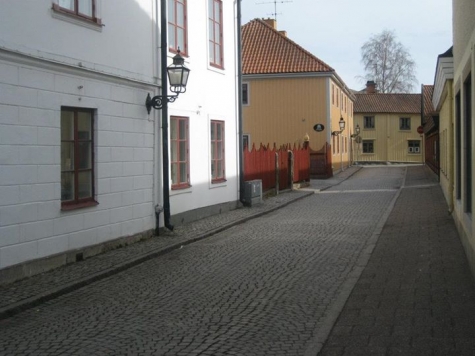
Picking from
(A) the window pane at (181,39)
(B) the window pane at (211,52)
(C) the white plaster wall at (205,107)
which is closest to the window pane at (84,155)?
(C) the white plaster wall at (205,107)

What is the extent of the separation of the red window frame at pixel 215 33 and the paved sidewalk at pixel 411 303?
6204mm

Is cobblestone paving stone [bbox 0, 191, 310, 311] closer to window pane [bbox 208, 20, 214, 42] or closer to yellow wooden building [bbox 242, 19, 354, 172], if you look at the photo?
window pane [bbox 208, 20, 214, 42]

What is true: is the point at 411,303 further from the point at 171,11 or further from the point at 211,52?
the point at 211,52

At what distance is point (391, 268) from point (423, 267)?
0.44 m

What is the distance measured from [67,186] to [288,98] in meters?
28.4

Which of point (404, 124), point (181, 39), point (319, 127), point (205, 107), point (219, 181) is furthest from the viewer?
point (404, 124)

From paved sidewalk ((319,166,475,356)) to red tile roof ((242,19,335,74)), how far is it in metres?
25.2

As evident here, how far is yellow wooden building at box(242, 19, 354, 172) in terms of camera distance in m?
37.5

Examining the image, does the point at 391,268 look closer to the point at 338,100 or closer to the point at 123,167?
the point at 123,167

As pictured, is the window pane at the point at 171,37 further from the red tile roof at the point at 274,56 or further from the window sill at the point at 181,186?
the red tile roof at the point at 274,56

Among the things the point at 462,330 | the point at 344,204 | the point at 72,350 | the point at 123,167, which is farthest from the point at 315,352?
the point at 344,204

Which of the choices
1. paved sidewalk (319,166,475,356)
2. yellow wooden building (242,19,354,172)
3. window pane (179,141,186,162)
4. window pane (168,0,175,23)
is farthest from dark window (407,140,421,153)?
window pane (168,0,175,23)

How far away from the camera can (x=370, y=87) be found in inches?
2813

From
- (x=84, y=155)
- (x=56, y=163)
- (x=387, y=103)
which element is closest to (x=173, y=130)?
(x=84, y=155)
